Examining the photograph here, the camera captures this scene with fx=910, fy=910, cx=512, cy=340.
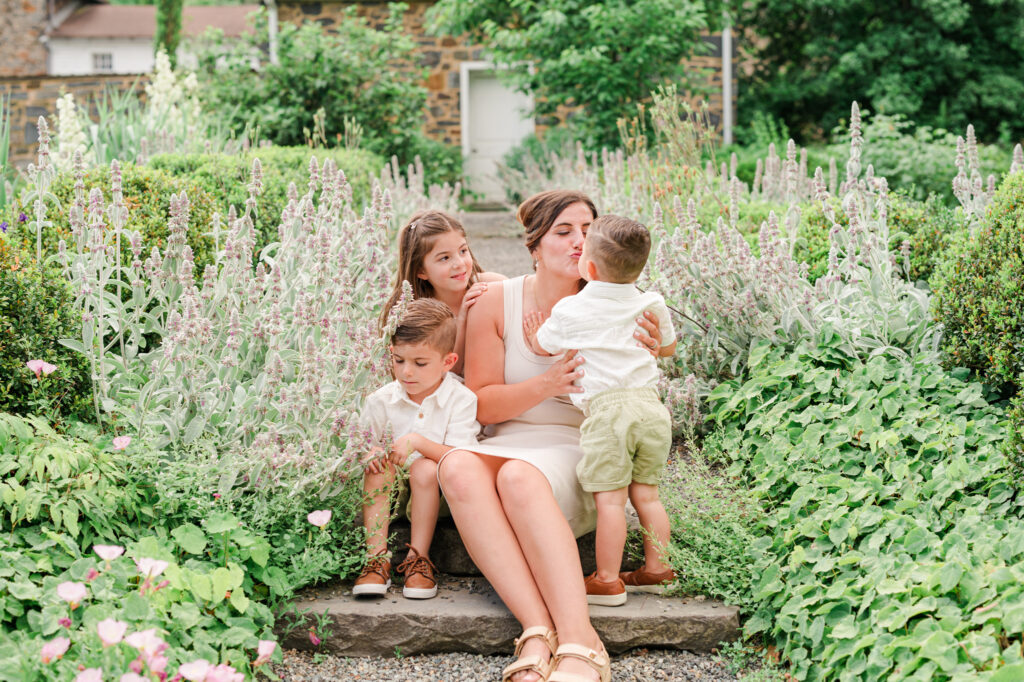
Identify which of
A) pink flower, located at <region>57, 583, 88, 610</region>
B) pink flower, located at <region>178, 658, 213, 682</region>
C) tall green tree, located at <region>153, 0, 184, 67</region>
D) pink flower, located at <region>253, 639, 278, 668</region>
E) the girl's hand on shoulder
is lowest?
pink flower, located at <region>253, 639, 278, 668</region>

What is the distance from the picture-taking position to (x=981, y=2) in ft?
43.8

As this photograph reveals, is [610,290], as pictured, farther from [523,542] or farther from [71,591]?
[71,591]

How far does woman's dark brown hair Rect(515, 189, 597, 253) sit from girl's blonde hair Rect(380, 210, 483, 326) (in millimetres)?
285

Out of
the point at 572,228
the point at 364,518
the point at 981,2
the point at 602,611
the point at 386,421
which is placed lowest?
the point at 602,611

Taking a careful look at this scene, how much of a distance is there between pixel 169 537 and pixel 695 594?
1541mm

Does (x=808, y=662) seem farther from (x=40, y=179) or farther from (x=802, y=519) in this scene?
(x=40, y=179)

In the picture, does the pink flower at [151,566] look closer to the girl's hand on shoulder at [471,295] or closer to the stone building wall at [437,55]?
the girl's hand on shoulder at [471,295]

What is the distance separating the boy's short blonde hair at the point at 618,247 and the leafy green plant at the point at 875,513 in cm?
87

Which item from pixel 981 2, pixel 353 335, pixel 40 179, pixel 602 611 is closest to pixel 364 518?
pixel 353 335

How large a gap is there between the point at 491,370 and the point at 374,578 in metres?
0.77

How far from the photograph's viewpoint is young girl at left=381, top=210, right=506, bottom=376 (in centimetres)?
314

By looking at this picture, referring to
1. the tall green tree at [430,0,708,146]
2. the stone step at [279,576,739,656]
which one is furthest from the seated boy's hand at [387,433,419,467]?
the tall green tree at [430,0,708,146]

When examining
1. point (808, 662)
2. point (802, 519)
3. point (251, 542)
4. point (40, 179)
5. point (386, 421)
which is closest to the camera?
point (808, 662)

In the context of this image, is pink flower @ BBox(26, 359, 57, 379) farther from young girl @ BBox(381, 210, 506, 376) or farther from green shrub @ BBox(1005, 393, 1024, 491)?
green shrub @ BBox(1005, 393, 1024, 491)
